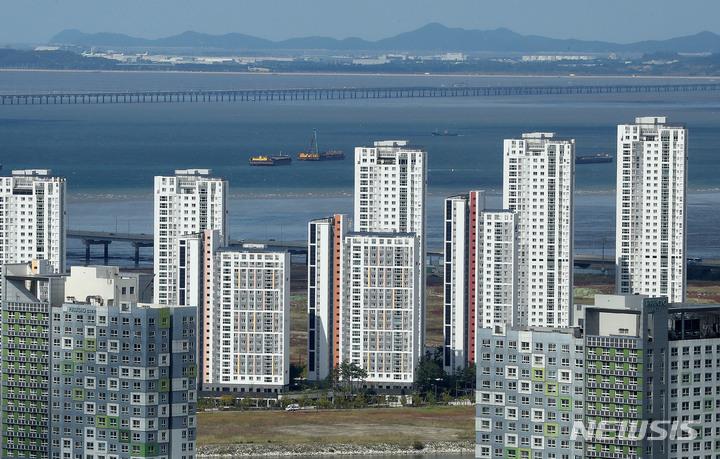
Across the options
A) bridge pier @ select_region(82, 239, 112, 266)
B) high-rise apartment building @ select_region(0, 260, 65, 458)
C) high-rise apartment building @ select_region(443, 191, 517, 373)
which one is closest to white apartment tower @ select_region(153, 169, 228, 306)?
high-rise apartment building @ select_region(443, 191, 517, 373)

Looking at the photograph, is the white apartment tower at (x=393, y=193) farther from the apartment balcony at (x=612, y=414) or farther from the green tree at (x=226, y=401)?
the apartment balcony at (x=612, y=414)

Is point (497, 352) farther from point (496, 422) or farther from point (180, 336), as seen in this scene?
point (180, 336)

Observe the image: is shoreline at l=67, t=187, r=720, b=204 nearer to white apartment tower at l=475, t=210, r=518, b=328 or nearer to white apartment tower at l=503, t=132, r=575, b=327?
white apartment tower at l=503, t=132, r=575, b=327

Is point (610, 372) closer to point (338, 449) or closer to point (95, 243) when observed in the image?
point (338, 449)

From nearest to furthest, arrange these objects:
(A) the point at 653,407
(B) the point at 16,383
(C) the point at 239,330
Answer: (A) the point at 653,407 → (B) the point at 16,383 → (C) the point at 239,330

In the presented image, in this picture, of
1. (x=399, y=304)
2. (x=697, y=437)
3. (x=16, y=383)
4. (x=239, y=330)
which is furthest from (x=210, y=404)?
(x=697, y=437)

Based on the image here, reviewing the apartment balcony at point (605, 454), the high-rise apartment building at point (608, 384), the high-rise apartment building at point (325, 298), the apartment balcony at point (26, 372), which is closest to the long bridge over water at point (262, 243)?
the high-rise apartment building at point (325, 298)
